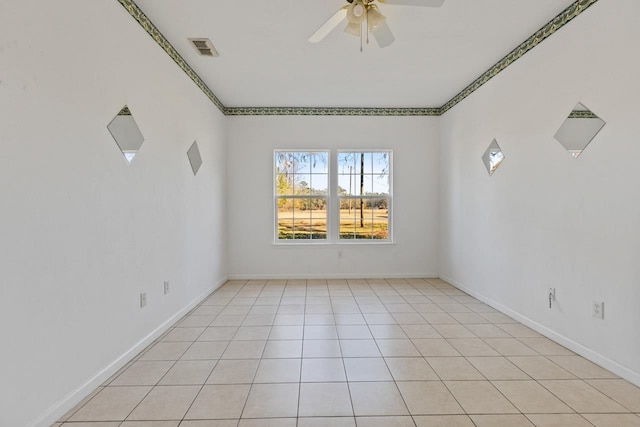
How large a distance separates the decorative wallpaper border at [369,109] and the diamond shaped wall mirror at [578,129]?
761mm

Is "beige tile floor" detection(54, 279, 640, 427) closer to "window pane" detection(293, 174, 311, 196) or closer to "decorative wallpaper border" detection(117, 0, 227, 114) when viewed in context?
"window pane" detection(293, 174, 311, 196)

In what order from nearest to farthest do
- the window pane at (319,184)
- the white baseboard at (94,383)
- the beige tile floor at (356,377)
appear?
the white baseboard at (94,383) < the beige tile floor at (356,377) < the window pane at (319,184)

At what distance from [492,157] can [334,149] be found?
2378mm

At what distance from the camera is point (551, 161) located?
2.97 metres

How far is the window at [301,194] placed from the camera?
18.3ft

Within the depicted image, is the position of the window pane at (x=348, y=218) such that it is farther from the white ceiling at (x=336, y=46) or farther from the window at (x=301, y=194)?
the white ceiling at (x=336, y=46)

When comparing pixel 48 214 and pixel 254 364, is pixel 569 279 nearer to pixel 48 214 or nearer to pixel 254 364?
pixel 254 364

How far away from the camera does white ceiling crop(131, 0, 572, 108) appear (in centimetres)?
274

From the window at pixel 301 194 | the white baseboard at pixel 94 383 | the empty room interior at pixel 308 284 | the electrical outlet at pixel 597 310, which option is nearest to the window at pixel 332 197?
the window at pixel 301 194

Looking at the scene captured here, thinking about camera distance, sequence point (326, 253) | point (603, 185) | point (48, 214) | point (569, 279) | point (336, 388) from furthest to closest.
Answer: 1. point (326, 253)
2. point (569, 279)
3. point (603, 185)
4. point (336, 388)
5. point (48, 214)

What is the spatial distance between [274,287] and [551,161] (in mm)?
3671

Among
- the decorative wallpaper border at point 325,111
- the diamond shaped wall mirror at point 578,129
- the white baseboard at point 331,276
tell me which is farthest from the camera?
the white baseboard at point 331,276

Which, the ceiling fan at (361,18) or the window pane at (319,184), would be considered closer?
the ceiling fan at (361,18)

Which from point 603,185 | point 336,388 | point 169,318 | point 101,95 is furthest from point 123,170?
point 603,185
